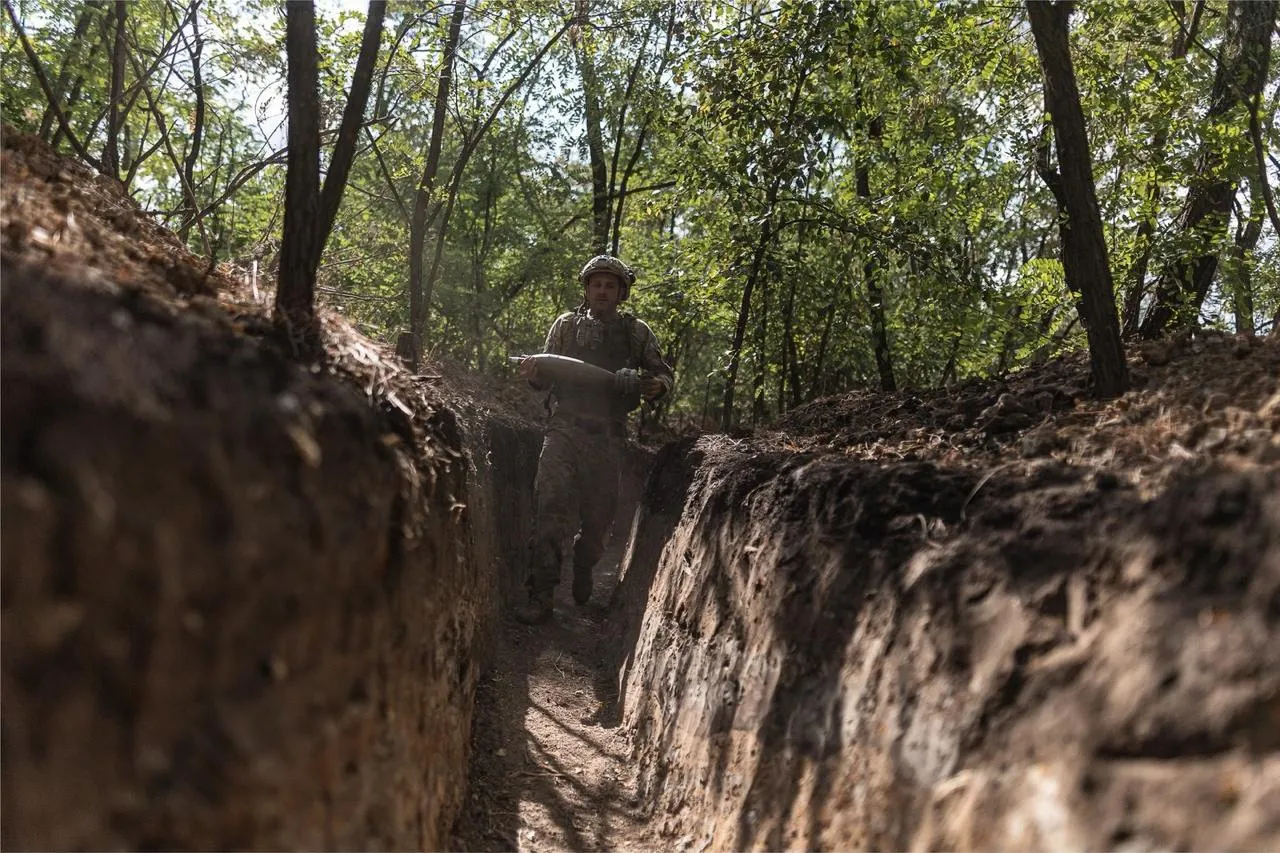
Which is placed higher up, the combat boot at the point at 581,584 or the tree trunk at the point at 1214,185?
the tree trunk at the point at 1214,185

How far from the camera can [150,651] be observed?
63.4 inches

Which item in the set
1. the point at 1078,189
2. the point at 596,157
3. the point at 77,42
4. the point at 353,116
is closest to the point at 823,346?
the point at 1078,189

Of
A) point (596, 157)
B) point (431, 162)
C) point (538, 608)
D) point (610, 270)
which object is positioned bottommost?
point (538, 608)

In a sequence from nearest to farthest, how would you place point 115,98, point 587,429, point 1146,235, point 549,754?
point 549,754, point 115,98, point 1146,235, point 587,429

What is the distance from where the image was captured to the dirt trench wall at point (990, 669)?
1.66 m

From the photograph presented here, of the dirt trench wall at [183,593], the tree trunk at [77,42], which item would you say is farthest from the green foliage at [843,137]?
the dirt trench wall at [183,593]

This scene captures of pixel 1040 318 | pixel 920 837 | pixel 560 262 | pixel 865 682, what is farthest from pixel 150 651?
pixel 560 262

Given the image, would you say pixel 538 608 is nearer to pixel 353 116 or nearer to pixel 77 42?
pixel 353 116

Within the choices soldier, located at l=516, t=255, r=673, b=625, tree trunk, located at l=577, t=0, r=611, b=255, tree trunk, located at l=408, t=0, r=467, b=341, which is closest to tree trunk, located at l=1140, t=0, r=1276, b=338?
soldier, located at l=516, t=255, r=673, b=625

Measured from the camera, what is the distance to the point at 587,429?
766cm

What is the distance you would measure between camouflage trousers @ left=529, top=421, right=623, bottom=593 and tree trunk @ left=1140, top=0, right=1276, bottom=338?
431cm

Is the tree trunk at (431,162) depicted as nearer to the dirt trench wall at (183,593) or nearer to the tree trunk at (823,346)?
the tree trunk at (823,346)

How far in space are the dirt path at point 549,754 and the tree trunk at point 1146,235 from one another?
4.15 metres

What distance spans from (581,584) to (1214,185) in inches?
225
